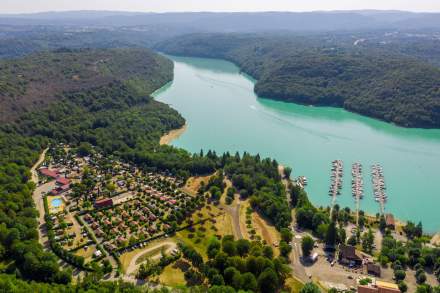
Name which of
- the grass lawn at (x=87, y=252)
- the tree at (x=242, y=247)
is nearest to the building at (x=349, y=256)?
the tree at (x=242, y=247)

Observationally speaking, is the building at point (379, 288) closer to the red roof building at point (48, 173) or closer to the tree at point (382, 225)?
the tree at point (382, 225)

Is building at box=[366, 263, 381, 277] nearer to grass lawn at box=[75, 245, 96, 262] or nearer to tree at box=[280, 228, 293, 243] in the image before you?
tree at box=[280, 228, 293, 243]

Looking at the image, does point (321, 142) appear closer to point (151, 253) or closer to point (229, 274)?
point (151, 253)

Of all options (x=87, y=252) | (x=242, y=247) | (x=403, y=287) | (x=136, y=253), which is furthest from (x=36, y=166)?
(x=403, y=287)

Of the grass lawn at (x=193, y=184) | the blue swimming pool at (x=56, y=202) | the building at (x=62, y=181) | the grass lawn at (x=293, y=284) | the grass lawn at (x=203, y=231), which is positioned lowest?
the grass lawn at (x=293, y=284)

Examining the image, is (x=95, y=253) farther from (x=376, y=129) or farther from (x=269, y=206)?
(x=376, y=129)

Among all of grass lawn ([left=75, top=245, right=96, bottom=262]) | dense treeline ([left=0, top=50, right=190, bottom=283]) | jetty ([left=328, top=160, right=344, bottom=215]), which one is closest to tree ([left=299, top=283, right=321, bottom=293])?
dense treeline ([left=0, top=50, right=190, bottom=283])
